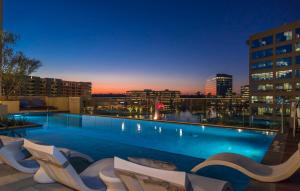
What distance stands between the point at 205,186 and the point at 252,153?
515 cm

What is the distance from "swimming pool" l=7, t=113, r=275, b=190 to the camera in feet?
21.6

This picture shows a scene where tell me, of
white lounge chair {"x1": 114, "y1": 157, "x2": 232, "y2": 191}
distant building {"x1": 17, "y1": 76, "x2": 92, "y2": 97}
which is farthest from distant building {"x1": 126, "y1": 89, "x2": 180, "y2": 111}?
distant building {"x1": 17, "y1": 76, "x2": 92, "y2": 97}

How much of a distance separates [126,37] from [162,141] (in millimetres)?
14869

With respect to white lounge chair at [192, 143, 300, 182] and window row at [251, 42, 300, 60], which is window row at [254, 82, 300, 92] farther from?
white lounge chair at [192, 143, 300, 182]

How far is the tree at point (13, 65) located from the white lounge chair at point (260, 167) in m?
11.8

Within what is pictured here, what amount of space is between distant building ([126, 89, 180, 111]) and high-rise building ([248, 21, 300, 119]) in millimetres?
39022

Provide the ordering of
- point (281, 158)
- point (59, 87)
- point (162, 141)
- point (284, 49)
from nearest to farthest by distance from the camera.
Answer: point (281, 158), point (162, 141), point (284, 49), point (59, 87)

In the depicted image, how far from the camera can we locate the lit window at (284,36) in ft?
167

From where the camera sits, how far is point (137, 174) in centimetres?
217

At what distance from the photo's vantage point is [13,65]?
1305 cm

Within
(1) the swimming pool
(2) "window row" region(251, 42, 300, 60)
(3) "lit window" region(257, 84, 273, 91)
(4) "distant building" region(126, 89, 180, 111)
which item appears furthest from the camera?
(3) "lit window" region(257, 84, 273, 91)

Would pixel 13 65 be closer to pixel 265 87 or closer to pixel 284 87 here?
pixel 284 87

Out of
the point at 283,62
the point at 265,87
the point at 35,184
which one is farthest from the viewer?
the point at 265,87

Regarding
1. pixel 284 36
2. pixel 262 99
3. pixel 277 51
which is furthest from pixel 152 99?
pixel 262 99
